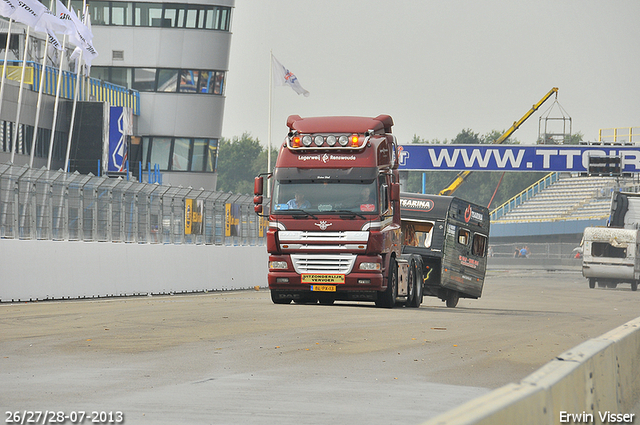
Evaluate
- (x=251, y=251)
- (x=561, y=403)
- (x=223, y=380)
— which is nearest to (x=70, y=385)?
(x=223, y=380)

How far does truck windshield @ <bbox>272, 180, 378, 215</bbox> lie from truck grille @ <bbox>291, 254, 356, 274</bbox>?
0.95 meters

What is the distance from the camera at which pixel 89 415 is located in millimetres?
7199

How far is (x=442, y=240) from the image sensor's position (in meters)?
25.1

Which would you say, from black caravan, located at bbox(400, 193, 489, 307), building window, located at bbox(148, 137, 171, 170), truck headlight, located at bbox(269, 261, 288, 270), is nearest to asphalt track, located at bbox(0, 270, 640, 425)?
truck headlight, located at bbox(269, 261, 288, 270)

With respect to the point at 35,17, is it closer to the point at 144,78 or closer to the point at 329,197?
the point at 144,78

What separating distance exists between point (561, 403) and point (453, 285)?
2070 centimetres

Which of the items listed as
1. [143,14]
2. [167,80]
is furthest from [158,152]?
[143,14]

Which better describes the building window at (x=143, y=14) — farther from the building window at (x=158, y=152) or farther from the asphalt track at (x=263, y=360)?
the asphalt track at (x=263, y=360)

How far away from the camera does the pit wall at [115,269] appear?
70.2 feet

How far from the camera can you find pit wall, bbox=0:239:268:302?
2141 centimetres

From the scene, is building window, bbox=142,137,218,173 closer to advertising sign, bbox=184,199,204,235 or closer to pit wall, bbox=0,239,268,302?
pit wall, bbox=0,239,268,302

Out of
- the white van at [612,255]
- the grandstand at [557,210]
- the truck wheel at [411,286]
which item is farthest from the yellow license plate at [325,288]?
the grandstand at [557,210]

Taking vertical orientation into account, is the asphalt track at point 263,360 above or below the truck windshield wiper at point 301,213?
below

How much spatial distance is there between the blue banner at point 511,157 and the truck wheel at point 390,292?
111 feet
